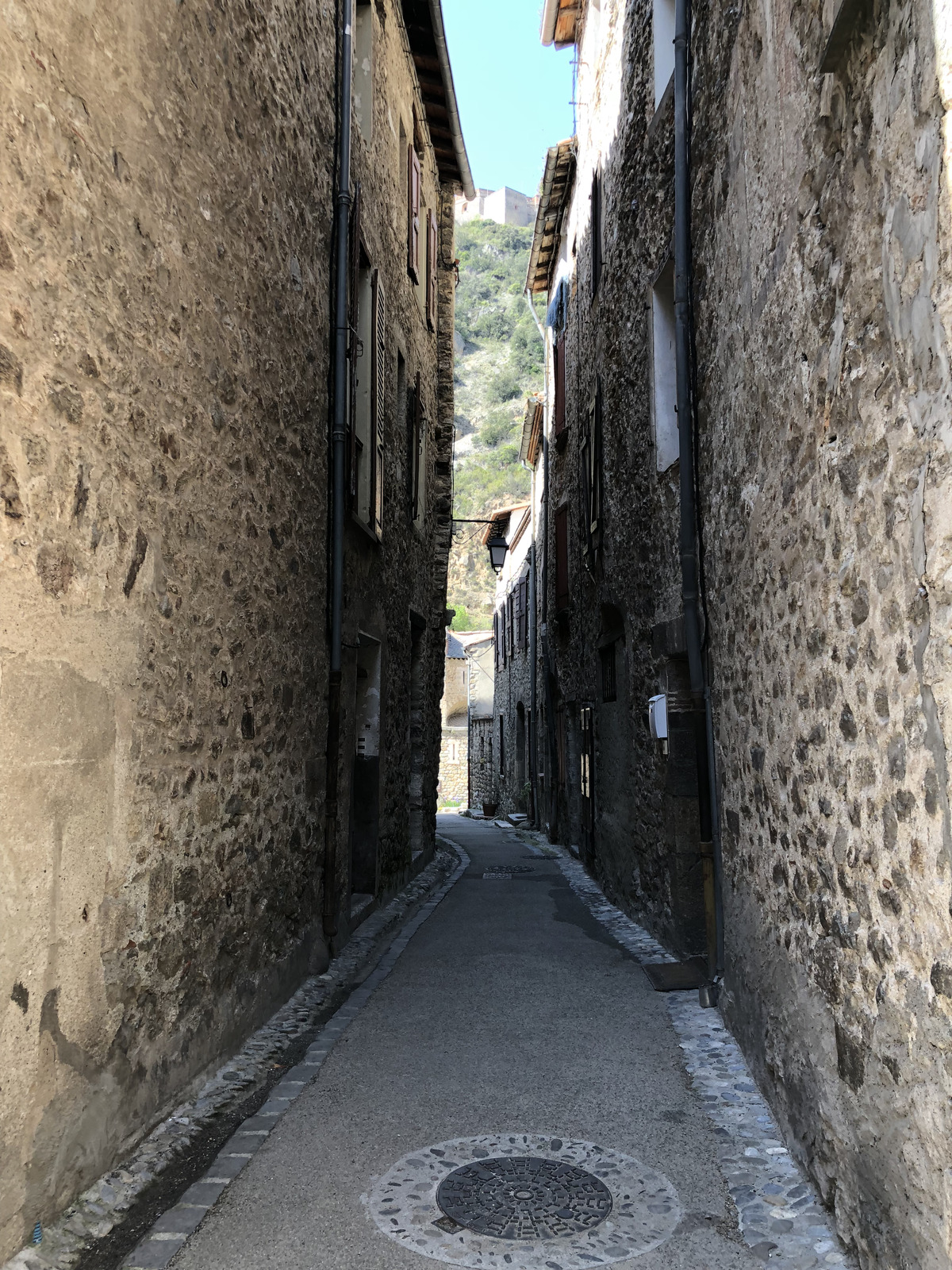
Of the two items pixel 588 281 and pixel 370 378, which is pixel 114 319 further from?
pixel 588 281

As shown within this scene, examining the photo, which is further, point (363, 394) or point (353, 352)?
point (363, 394)

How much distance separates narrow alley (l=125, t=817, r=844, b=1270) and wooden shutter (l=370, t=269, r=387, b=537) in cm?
388

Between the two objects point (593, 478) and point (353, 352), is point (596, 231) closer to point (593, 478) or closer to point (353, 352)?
point (593, 478)

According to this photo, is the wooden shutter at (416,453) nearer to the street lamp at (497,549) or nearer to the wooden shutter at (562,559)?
the wooden shutter at (562,559)

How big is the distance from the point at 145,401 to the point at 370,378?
14.6ft

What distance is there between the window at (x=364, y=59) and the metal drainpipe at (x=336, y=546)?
6.07 feet

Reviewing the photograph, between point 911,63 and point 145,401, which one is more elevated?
point 911,63

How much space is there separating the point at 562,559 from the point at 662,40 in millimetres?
7880

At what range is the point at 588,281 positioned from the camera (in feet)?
35.9

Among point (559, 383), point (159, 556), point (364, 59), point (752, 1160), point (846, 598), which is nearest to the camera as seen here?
point (846, 598)

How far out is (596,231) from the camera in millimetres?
10367

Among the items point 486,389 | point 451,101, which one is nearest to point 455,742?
point 451,101

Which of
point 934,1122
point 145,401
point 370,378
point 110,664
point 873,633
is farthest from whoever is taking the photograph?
point 370,378

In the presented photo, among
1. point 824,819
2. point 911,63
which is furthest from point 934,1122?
point 911,63
